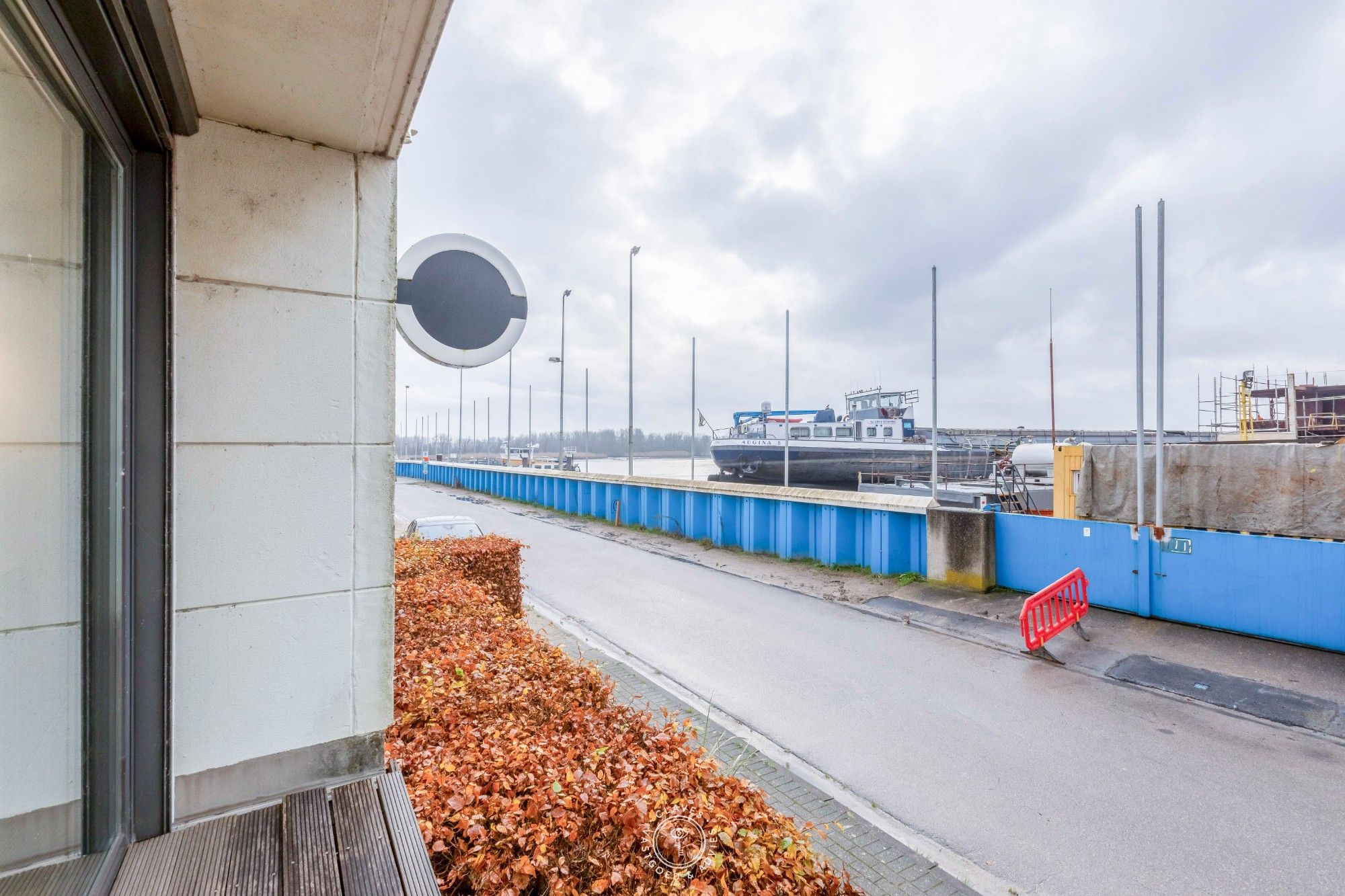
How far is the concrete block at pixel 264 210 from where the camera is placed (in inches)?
90.0

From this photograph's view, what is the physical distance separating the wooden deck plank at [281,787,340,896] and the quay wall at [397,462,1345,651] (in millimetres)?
10187

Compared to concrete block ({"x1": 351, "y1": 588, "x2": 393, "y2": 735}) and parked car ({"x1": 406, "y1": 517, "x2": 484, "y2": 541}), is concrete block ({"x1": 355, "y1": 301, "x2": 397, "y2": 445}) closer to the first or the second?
concrete block ({"x1": 351, "y1": 588, "x2": 393, "y2": 735})

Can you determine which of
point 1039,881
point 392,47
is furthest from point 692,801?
point 392,47

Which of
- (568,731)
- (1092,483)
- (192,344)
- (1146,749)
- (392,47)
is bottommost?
(1146,749)

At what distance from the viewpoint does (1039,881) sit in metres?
3.54

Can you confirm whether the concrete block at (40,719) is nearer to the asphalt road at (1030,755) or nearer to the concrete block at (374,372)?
the concrete block at (374,372)

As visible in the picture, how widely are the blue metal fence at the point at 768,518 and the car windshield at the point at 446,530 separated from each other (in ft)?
22.1

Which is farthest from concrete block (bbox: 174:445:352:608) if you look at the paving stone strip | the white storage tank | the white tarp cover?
the white storage tank

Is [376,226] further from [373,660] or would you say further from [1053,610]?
[1053,610]

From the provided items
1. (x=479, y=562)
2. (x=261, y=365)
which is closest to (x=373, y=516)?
(x=261, y=365)

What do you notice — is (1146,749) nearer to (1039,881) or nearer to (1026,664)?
(1026,664)

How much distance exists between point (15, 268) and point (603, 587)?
10154mm

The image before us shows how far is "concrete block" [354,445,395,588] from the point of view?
104 inches

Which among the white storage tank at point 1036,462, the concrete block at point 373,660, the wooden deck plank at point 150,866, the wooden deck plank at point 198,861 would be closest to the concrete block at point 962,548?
the concrete block at point 373,660
